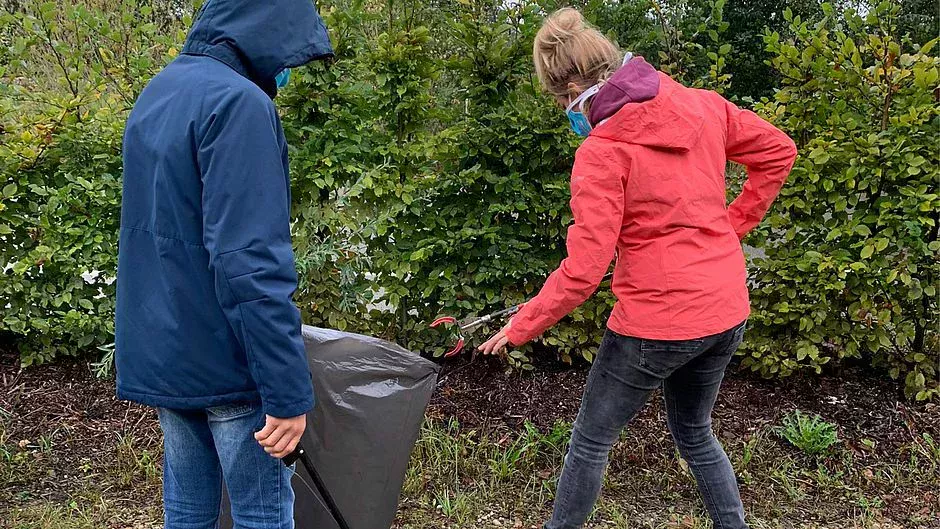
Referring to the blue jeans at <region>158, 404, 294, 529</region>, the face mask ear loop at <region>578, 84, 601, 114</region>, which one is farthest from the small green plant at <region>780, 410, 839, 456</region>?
the blue jeans at <region>158, 404, 294, 529</region>

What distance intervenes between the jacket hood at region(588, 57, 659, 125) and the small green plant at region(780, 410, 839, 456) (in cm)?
193

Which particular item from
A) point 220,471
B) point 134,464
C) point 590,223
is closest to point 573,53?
point 590,223

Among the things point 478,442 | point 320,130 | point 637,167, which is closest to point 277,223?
point 637,167

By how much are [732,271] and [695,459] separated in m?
0.70

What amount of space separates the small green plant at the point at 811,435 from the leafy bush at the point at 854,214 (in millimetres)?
289

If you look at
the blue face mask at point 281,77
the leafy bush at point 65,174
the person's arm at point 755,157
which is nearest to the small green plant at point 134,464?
the leafy bush at point 65,174

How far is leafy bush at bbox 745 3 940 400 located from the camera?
10.6ft

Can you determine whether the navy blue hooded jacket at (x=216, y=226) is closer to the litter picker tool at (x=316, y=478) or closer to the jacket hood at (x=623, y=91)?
the litter picker tool at (x=316, y=478)

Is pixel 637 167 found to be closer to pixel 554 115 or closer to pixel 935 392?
pixel 554 115

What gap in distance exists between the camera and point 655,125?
2.11 m

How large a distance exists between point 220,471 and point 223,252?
2.42 ft

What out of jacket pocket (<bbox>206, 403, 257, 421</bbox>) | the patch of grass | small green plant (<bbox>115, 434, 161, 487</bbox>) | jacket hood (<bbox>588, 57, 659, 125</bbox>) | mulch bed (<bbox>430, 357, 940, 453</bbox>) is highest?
jacket hood (<bbox>588, 57, 659, 125</bbox>)

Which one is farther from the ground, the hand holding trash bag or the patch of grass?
the hand holding trash bag

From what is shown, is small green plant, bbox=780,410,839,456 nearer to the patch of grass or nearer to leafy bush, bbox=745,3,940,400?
leafy bush, bbox=745,3,940,400
